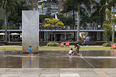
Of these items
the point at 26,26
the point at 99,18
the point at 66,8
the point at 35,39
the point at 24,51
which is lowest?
the point at 24,51

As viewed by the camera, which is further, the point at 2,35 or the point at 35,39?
the point at 2,35

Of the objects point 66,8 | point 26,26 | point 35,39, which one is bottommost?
point 35,39

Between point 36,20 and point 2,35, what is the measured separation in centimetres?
2982

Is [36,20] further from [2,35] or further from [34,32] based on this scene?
[2,35]

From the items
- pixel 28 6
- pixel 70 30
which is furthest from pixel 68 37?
pixel 28 6

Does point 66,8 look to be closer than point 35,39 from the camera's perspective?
No

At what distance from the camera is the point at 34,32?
47.9 ft

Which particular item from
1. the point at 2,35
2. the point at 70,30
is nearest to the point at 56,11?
the point at 70,30

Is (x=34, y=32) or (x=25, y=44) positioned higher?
(x=34, y=32)

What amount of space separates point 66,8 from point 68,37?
7.81 m

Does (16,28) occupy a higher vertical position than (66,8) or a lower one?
lower

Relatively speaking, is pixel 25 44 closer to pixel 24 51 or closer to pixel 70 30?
pixel 24 51

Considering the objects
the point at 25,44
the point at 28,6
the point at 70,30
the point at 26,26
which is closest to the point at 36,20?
the point at 26,26

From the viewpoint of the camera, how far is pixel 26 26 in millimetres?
14531
